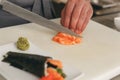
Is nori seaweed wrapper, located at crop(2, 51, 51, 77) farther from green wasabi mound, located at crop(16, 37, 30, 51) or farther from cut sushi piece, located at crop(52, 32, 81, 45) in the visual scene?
cut sushi piece, located at crop(52, 32, 81, 45)

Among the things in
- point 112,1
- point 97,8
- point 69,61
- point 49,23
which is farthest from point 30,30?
point 112,1

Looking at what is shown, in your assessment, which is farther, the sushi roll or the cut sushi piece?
the cut sushi piece

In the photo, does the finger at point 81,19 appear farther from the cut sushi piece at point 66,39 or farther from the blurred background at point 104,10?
the blurred background at point 104,10

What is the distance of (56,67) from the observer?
49 cm

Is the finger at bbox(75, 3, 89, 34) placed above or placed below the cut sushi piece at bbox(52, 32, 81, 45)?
above

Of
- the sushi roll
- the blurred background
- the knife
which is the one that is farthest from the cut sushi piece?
the blurred background

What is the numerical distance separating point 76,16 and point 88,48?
0.11m

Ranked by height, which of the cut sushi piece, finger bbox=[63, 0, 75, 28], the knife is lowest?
the cut sushi piece

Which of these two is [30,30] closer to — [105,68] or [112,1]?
[105,68]

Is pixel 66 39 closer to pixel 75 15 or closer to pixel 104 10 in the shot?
pixel 75 15

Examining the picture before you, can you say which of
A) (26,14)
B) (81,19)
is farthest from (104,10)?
(26,14)

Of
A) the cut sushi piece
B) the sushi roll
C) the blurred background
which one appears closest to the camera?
the sushi roll

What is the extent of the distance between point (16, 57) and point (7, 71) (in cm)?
4

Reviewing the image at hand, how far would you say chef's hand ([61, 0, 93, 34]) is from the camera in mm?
689
